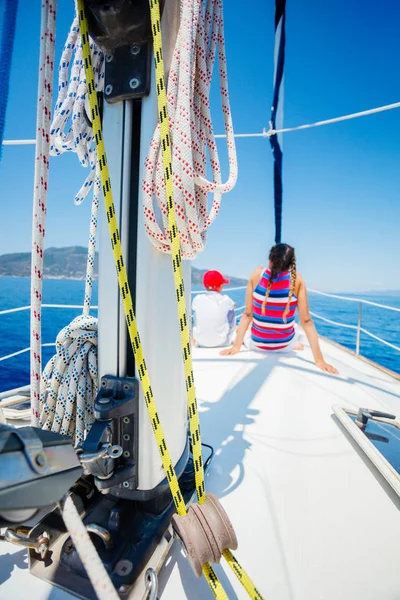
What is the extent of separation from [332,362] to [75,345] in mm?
2213

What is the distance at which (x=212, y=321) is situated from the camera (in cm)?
282

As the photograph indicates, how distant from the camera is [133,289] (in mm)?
745

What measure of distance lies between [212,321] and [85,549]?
8.06ft

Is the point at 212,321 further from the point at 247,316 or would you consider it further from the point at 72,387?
the point at 72,387

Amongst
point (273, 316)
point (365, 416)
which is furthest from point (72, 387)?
point (273, 316)

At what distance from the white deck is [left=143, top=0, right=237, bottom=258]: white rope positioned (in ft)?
2.56

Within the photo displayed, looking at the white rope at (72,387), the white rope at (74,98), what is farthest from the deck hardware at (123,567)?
the white rope at (74,98)

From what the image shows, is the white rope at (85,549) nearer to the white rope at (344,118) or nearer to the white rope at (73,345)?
the white rope at (73,345)

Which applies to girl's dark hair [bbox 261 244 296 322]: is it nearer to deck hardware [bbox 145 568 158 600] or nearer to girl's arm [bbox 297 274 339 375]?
girl's arm [bbox 297 274 339 375]

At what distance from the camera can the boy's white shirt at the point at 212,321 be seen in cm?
283

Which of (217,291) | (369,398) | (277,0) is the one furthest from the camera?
(217,291)

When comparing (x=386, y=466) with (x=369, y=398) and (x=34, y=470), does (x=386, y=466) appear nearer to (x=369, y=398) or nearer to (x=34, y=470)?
(x=369, y=398)

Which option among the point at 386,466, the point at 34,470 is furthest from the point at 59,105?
the point at 386,466

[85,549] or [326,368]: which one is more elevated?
[85,549]
